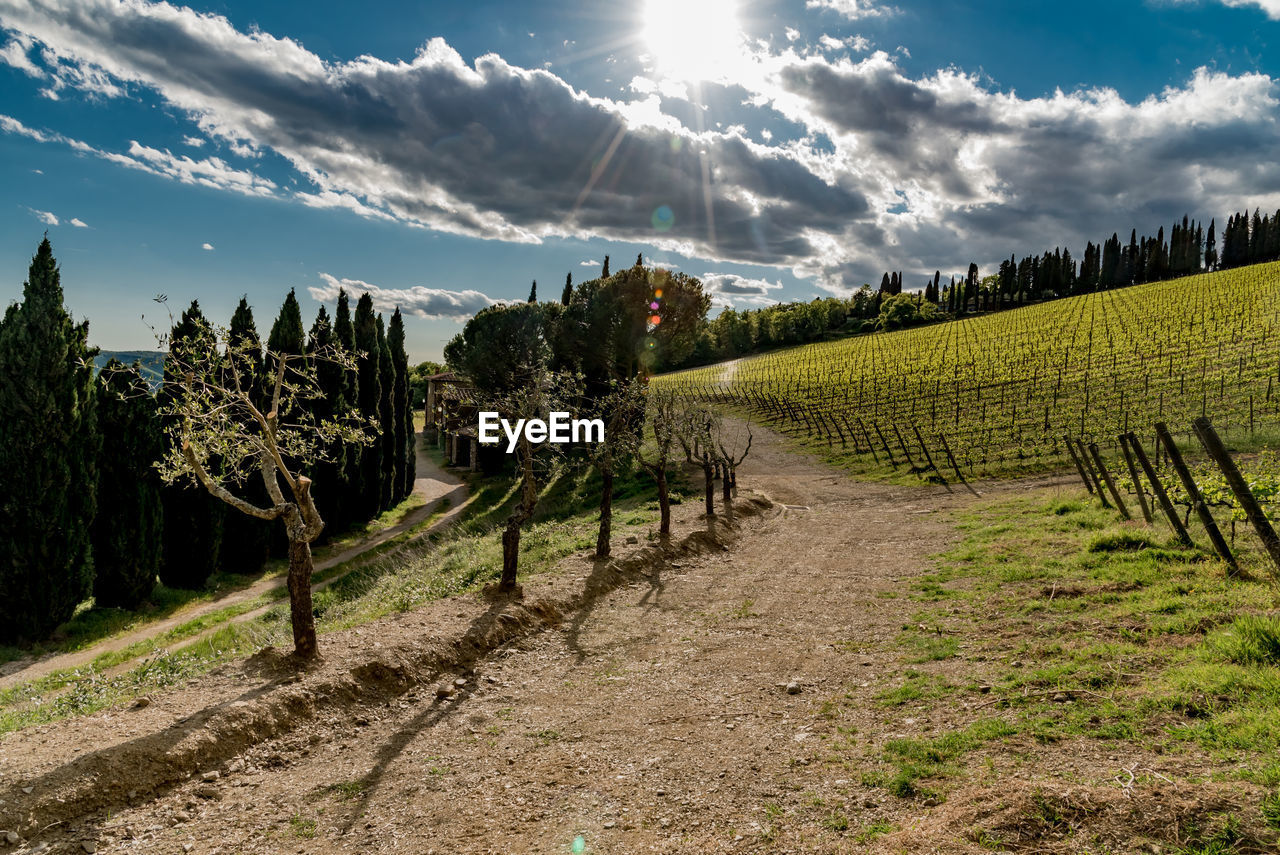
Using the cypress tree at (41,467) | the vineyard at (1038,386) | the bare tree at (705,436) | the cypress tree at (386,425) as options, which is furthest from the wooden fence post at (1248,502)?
the cypress tree at (386,425)

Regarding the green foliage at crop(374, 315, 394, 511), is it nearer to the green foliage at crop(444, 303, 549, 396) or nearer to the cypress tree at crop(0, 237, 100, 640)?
the green foliage at crop(444, 303, 549, 396)

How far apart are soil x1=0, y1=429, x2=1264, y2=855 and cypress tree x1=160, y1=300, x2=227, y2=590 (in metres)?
13.3

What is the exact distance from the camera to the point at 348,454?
28531 millimetres

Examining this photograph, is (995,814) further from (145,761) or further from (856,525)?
(856,525)

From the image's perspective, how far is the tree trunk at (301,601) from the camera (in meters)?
9.32

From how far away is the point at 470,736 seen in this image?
8039 mm

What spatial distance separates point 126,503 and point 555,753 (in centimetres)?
1779

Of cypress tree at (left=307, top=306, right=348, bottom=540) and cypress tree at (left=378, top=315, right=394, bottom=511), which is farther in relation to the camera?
cypress tree at (left=378, top=315, right=394, bottom=511)

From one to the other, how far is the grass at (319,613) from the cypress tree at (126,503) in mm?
2493

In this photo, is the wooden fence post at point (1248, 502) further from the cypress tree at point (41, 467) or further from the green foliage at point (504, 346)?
the green foliage at point (504, 346)

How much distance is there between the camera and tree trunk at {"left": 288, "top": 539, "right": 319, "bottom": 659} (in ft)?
30.6

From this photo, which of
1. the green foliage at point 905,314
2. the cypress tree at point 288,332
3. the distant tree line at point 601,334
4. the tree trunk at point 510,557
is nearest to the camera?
the tree trunk at point 510,557

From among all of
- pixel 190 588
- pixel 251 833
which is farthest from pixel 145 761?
pixel 190 588

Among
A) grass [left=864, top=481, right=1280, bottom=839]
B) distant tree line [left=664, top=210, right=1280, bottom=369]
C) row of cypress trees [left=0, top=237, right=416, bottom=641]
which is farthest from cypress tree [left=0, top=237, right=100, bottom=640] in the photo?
distant tree line [left=664, top=210, right=1280, bottom=369]
